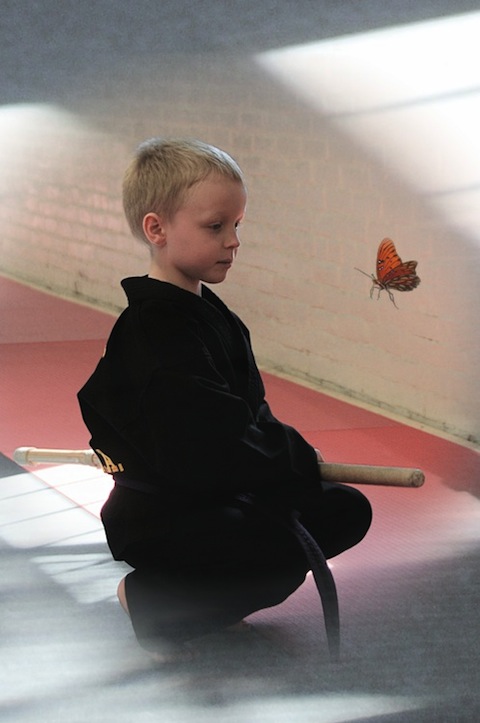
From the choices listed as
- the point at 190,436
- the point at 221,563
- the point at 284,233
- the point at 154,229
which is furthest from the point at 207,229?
the point at 284,233

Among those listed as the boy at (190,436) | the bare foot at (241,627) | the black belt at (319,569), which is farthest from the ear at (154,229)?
the bare foot at (241,627)

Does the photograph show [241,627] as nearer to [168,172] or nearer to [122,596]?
[122,596]

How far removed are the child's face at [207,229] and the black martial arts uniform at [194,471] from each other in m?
0.03

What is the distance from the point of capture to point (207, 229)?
89cm

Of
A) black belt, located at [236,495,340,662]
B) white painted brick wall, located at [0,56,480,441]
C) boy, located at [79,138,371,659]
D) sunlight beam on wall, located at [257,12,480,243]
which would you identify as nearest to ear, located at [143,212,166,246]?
boy, located at [79,138,371,659]

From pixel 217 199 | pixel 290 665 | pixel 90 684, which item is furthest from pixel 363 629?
pixel 217 199

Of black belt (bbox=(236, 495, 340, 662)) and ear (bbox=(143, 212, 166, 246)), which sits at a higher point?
ear (bbox=(143, 212, 166, 246))

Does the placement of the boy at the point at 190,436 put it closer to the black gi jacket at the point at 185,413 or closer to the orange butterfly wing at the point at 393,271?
the black gi jacket at the point at 185,413

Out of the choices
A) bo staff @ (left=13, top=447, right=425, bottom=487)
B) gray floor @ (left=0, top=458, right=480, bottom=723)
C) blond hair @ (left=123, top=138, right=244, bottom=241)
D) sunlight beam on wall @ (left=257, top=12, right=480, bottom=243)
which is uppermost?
sunlight beam on wall @ (left=257, top=12, right=480, bottom=243)

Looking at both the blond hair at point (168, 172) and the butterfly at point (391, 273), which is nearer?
the blond hair at point (168, 172)

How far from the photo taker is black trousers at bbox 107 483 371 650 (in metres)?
0.91

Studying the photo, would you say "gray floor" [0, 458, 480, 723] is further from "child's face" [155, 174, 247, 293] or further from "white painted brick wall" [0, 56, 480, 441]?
"white painted brick wall" [0, 56, 480, 441]

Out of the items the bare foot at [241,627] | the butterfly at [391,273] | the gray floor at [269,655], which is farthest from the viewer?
the butterfly at [391,273]

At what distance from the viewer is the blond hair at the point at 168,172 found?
0.89 m
